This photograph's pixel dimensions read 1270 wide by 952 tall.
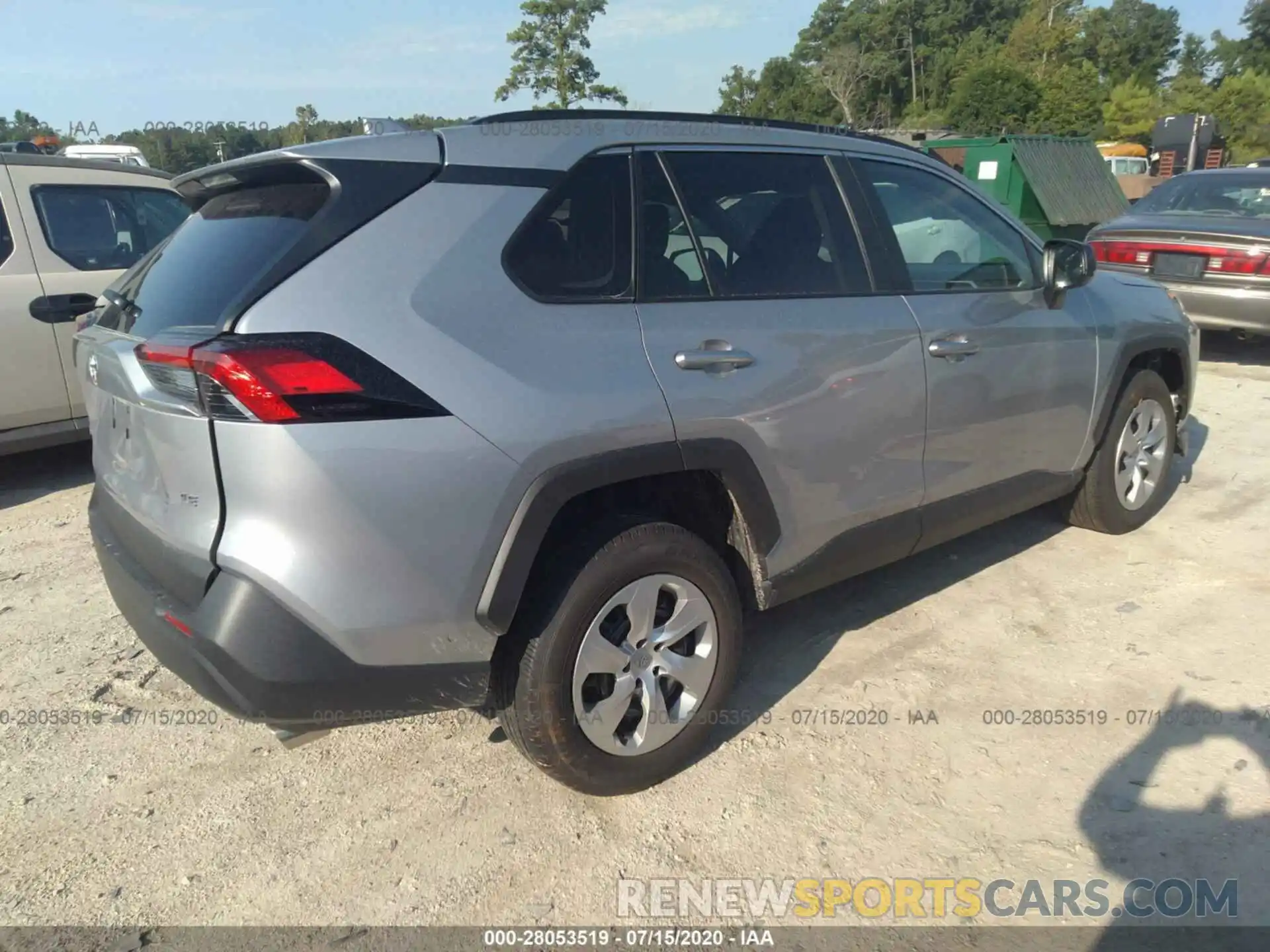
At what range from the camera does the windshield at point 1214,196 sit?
823cm

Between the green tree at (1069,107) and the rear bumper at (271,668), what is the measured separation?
4854 centimetres

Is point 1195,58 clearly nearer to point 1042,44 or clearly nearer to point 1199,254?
point 1042,44

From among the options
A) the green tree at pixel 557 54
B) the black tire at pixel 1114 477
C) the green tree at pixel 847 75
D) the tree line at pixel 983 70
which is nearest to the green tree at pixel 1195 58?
the tree line at pixel 983 70

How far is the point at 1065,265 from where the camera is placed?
12.3 feet

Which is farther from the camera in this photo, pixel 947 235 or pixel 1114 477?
pixel 1114 477

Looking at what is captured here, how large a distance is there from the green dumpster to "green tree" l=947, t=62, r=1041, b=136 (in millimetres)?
32247

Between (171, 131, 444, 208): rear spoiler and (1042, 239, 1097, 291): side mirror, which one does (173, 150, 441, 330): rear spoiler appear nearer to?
(171, 131, 444, 208): rear spoiler

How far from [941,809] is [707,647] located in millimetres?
804

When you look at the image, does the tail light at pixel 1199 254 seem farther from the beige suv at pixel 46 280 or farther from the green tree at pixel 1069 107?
the green tree at pixel 1069 107

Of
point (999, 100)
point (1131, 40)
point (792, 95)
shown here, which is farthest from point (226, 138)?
point (1131, 40)

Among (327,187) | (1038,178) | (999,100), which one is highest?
(999,100)

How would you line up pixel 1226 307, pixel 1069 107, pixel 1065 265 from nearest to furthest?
pixel 1065 265, pixel 1226 307, pixel 1069 107

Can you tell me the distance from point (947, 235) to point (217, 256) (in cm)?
260

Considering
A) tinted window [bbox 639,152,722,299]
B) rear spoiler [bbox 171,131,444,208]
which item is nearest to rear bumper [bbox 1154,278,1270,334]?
tinted window [bbox 639,152,722,299]
